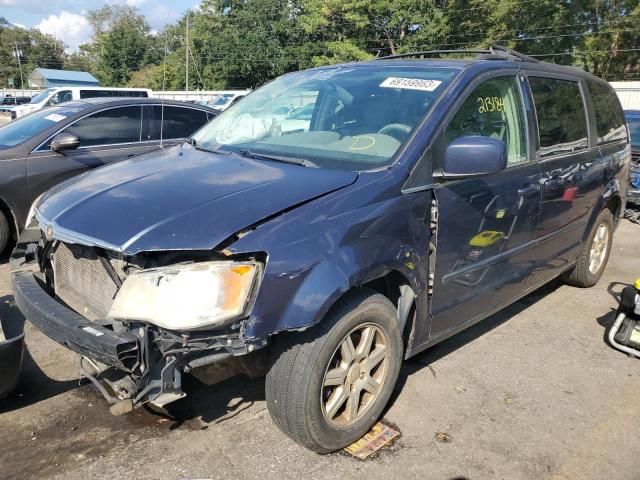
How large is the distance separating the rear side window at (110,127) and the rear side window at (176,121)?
20cm

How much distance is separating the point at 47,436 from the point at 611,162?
473 cm

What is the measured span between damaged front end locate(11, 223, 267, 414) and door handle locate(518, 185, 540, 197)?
2005 mm

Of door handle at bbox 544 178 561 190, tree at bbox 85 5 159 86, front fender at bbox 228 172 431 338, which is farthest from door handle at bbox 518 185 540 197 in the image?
tree at bbox 85 5 159 86

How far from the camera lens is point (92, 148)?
607 cm

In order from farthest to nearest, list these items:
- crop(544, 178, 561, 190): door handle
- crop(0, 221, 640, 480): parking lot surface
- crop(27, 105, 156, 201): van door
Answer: crop(27, 105, 156, 201): van door
crop(544, 178, 561, 190): door handle
crop(0, 221, 640, 480): parking lot surface

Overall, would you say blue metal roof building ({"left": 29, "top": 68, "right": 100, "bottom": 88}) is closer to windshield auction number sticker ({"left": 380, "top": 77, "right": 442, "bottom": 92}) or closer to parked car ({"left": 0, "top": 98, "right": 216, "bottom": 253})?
parked car ({"left": 0, "top": 98, "right": 216, "bottom": 253})

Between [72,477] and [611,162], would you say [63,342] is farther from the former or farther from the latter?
[611,162]

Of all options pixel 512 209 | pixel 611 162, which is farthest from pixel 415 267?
pixel 611 162

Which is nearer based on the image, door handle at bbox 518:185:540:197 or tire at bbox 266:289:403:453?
tire at bbox 266:289:403:453

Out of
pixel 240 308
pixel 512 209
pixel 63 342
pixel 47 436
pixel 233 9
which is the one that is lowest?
pixel 47 436

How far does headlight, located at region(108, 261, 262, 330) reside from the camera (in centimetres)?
217

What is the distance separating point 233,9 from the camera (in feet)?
192

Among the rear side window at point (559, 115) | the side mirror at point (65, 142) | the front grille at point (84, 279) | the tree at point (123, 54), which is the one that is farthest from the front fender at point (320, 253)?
the tree at point (123, 54)

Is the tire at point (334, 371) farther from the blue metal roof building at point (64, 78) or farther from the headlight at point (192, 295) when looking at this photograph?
the blue metal roof building at point (64, 78)
